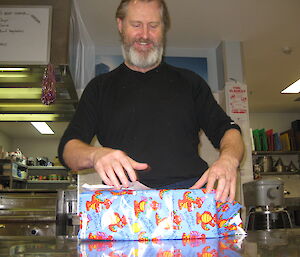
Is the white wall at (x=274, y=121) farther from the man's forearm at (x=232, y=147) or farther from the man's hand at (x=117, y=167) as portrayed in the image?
the man's hand at (x=117, y=167)

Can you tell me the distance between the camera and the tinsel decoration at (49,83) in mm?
2207

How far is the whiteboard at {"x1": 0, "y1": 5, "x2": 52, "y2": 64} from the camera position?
2189 mm

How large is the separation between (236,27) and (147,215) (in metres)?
2.85

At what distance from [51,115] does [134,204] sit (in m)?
2.43

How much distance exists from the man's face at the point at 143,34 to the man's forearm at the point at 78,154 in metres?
0.49

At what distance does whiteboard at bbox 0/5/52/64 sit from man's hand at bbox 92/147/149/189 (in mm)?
1572

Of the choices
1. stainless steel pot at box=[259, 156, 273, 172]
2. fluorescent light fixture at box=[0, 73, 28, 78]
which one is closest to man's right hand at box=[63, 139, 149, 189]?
fluorescent light fixture at box=[0, 73, 28, 78]

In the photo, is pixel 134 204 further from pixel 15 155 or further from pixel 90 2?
pixel 15 155

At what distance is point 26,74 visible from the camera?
7.66 feet

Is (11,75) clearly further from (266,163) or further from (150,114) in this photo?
(266,163)

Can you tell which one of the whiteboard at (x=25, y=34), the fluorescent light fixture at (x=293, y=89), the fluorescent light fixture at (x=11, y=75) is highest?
the fluorescent light fixture at (x=293, y=89)

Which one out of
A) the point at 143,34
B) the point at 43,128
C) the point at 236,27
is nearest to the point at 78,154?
the point at 143,34

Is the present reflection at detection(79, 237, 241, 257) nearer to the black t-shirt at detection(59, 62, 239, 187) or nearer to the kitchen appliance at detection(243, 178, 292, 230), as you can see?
the black t-shirt at detection(59, 62, 239, 187)

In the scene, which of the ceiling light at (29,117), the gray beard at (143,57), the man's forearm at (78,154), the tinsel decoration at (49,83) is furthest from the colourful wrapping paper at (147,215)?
the ceiling light at (29,117)
